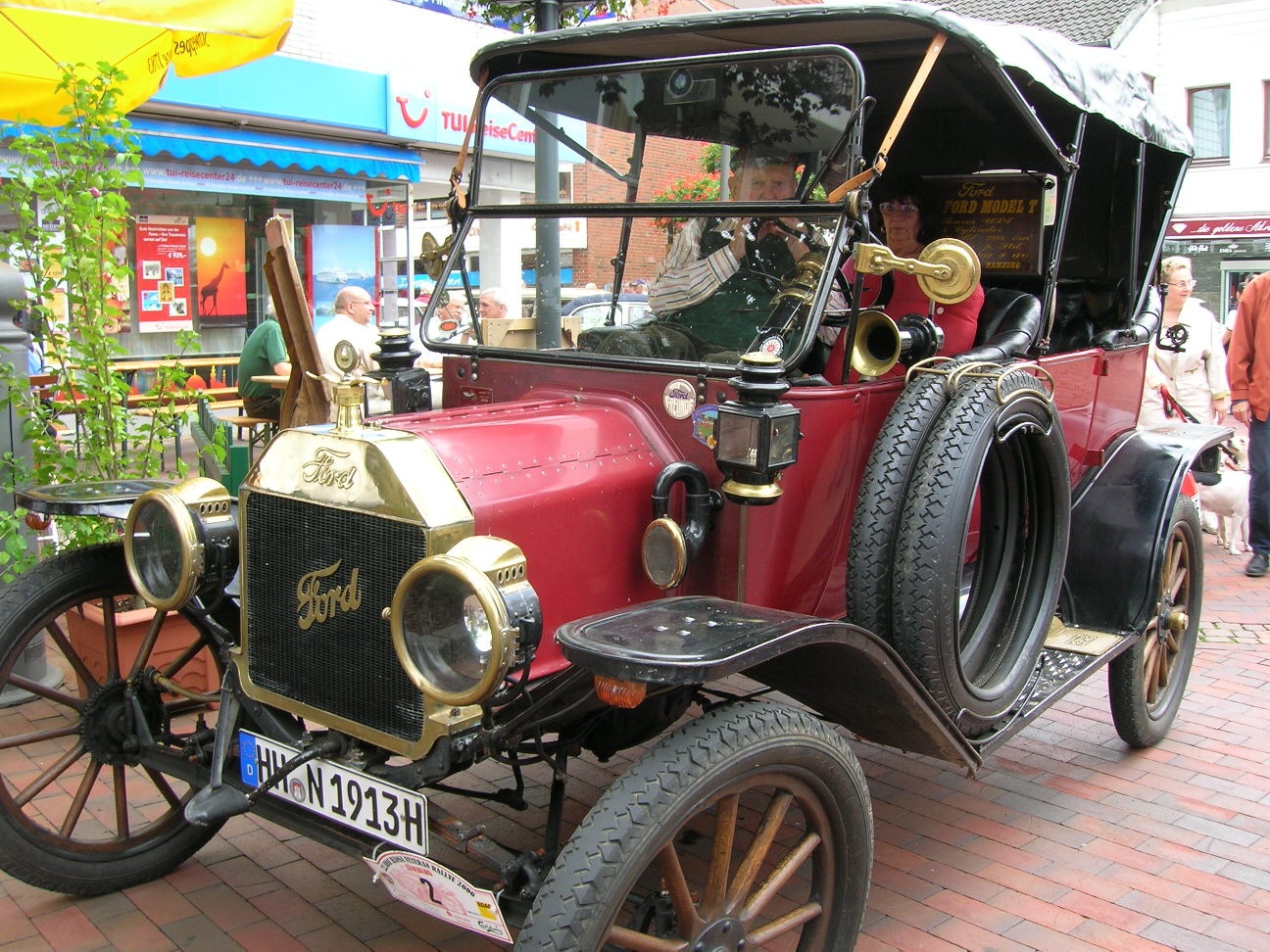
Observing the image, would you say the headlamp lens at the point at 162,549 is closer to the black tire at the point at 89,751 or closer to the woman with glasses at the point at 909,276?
the black tire at the point at 89,751

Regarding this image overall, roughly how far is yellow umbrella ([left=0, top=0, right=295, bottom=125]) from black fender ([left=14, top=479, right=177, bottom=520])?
210 cm

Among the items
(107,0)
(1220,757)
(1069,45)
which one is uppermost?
(107,0)

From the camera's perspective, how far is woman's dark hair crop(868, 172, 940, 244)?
4.55 m

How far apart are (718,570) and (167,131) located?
28.2ft

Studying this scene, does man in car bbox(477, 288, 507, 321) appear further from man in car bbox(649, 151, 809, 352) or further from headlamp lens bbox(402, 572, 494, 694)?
headlamp lens bbox(402, 572, 494, 694)

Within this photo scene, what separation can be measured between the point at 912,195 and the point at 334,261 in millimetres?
8814

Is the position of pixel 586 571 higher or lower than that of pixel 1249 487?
higher

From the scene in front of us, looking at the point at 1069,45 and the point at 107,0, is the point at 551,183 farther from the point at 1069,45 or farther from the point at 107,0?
the point at 107,0

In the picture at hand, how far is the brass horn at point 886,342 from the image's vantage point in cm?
307

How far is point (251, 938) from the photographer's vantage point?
2971 mm

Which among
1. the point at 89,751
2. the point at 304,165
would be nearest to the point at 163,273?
the point at 304,165

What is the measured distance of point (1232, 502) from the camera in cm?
741

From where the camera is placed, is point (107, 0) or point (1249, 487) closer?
point (107, 0)

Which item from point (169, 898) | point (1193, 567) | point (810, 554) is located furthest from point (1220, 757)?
point (169, 898)
